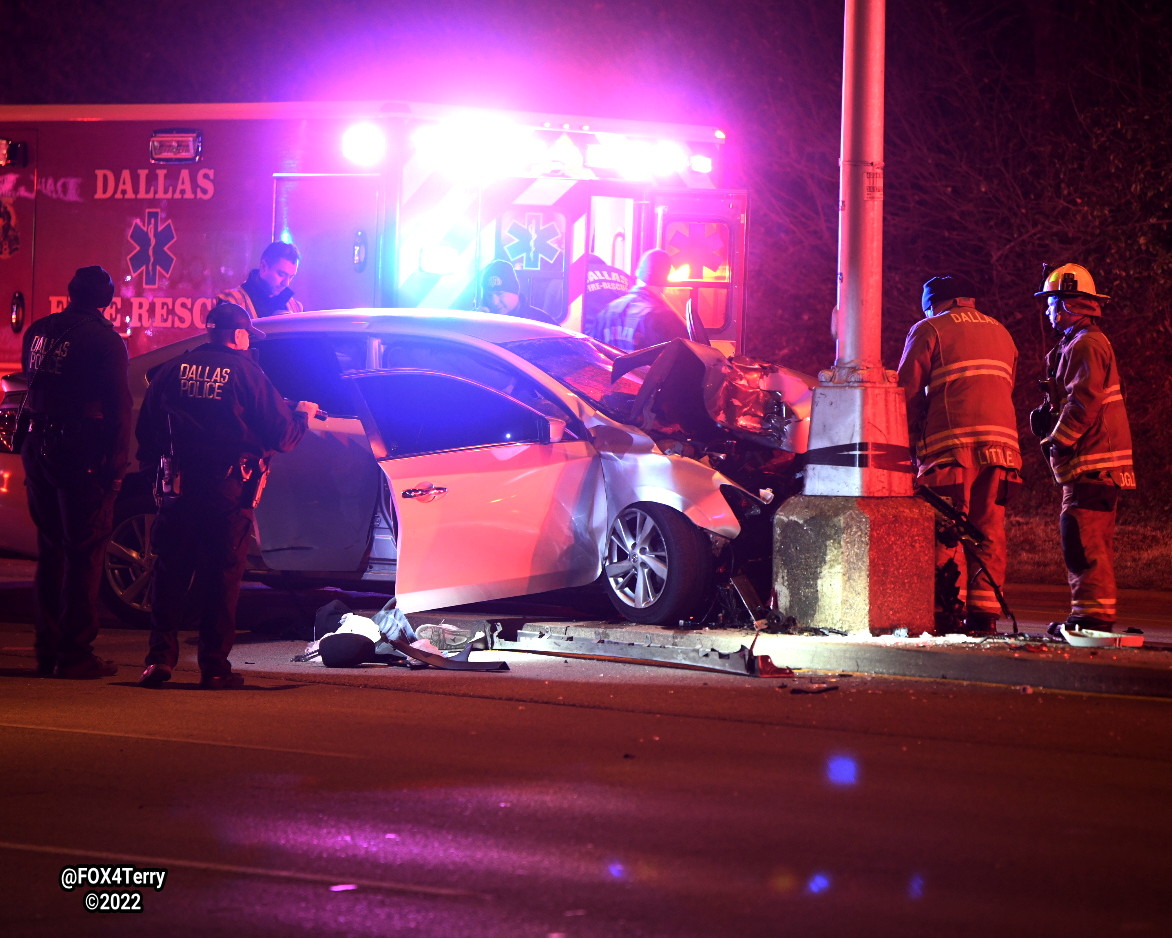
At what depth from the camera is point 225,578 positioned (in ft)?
27.9

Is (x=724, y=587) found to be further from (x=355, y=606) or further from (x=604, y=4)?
(x=604, y=4)

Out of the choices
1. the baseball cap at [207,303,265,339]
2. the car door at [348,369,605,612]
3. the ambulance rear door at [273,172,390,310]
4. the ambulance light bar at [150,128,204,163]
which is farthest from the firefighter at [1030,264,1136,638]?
the ambulance light bar at [150,128,204,163]

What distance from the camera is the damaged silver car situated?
9273 mm

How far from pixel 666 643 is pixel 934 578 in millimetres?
1445

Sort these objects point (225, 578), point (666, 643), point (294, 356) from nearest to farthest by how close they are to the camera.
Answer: point (225, 578)
point (666, 643)
point (294, 356)

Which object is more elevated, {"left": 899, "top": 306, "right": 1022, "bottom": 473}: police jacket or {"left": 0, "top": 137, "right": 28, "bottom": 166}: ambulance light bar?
{"left": 0, "top": 137, "right": 28, "bottom": 166}: ambulance light bar

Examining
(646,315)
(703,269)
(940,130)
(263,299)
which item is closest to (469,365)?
(646,315)

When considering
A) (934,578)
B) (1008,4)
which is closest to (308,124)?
(934,578)

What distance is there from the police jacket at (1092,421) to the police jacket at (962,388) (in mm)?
463

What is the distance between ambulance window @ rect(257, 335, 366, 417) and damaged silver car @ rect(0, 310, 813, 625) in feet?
0.20

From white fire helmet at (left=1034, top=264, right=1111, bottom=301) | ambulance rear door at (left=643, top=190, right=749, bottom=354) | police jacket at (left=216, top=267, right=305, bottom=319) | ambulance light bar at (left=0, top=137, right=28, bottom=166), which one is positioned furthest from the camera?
ambulance light bar at (left=0, top=137, right=28, bottom=166)

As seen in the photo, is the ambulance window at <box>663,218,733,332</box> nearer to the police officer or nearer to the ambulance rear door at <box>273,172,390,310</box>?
the ambulance rear door at <box>273,172,390,310</box>

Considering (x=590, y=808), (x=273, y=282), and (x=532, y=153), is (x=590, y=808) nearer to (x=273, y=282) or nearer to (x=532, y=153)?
(x=273, y=282)

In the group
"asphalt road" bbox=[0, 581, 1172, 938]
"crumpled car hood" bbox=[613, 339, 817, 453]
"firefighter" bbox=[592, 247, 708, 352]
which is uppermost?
"firefighter" bbox=[592, 247, 708, 352]
